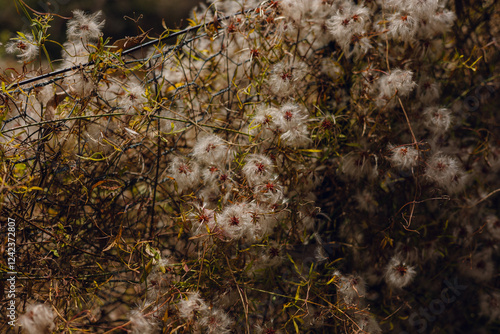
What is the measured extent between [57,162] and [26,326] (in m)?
0.33

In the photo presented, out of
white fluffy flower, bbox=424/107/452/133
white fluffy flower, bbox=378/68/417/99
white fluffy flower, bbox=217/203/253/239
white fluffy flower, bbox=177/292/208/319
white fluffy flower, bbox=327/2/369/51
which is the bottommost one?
white fluffy flower, bbox=177/292/208/319

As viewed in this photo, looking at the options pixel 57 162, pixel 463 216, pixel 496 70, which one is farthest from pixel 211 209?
pixel 496 70

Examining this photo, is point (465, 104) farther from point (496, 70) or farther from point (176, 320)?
point (176, 320)

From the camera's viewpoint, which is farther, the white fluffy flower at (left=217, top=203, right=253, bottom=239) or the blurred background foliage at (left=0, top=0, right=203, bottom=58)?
the blurred background foliage at (left=0, top=0, right=203, bottom=58)

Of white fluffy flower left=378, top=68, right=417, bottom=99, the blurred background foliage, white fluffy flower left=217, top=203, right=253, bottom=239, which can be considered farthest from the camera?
the blurred background foliage

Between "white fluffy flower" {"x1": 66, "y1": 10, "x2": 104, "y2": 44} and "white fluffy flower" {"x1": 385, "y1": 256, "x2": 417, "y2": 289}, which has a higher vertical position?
"white fluffy flower" {"x1": 66, "y1": 10, "x2": 104, "y2": 44}

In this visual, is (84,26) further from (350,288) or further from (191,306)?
(350,288)

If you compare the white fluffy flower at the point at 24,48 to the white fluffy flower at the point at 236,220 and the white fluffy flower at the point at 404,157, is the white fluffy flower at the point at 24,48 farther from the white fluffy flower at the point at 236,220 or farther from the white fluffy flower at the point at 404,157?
the white fluffy flower at the point at 404,157

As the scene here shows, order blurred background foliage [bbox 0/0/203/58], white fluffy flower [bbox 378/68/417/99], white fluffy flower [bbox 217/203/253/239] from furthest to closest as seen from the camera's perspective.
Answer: blurred background foliage [bbox 0/0/203/58] → white fluffy flower [bbox 378/68/417/99] → white fluffy flower [bbox 217/203/253/239]

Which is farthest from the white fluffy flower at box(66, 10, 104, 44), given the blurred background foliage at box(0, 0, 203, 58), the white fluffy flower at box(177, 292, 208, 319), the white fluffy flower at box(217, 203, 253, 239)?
the blurred background foliage at box(0, 0, 203, 58)

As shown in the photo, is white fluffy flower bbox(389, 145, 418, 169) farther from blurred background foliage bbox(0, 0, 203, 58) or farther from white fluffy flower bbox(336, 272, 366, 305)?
blurred background foliage bbox(0, 0, 203, 58)

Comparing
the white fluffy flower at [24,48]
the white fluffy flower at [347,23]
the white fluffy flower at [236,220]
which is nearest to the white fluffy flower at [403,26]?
the white fluffy flower at [347,23]

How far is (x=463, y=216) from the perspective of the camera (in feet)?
3.22

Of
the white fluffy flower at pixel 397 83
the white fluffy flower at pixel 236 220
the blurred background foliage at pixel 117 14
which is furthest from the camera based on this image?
the blurred background foliage at pixel 117 14
